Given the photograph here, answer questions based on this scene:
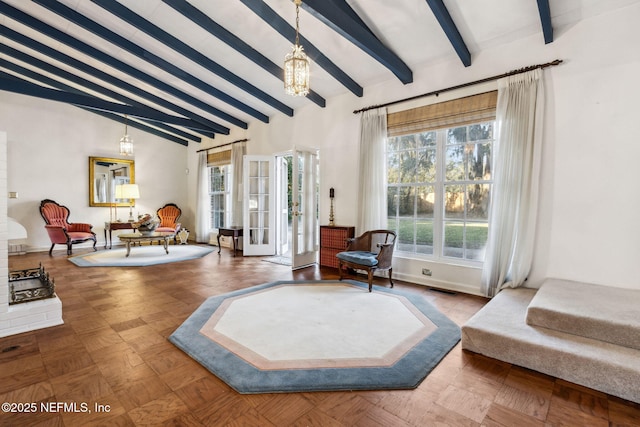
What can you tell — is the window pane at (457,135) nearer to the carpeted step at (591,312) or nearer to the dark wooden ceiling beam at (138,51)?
the carpeted step at (591,312)

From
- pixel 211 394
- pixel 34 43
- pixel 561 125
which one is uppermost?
pixel 34 43

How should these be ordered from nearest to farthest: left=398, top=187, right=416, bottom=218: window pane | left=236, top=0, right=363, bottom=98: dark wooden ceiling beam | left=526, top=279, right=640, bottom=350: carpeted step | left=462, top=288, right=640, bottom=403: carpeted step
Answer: left=462, top=288, right=640, bottom=403: carpeted step, left=526, top=279, right=640, bottom=350: carpeted step, left=236, top=0, right=363, bottom=98: dark wooden ceiling beam, left=398, top=187, right=416, bottom=218: window pane

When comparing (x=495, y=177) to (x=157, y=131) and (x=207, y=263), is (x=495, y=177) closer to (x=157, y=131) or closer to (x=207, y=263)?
(x=207, y=263)

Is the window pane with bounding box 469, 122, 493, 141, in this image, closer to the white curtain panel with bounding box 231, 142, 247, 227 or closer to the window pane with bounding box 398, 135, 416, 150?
the window pane with bounding box 398, 135, 416, 150

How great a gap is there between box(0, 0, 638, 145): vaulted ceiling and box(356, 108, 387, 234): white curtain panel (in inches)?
25.1

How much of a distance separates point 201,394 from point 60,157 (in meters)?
7.97

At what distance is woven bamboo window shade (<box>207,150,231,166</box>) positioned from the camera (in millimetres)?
7586

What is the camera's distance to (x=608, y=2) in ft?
9.53

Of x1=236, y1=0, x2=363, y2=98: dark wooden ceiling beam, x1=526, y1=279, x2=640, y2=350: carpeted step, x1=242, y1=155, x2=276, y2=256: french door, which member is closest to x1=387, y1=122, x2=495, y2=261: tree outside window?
x1=236, y1=0, x2=363, y2=98: dark wooden ceiling beam

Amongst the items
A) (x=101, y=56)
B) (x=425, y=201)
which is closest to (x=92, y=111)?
(x=101, y=56)

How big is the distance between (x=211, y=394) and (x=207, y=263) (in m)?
4.09

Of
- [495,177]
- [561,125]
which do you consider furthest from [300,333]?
[561,125]

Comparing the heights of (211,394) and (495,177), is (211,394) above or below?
below

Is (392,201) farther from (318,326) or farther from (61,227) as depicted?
(61,227)
